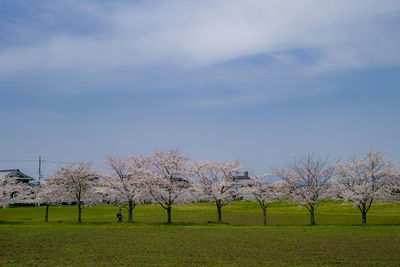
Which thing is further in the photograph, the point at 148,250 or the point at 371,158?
the point at 371,158

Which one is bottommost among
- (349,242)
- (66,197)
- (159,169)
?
(349,242)

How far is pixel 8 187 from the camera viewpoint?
53.8m

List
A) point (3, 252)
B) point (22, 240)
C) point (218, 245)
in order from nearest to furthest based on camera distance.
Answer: point (3, 252) → point (218, 245) → point (22, 240)

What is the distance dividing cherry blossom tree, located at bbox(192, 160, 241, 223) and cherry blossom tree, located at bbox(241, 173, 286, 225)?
2.16 m

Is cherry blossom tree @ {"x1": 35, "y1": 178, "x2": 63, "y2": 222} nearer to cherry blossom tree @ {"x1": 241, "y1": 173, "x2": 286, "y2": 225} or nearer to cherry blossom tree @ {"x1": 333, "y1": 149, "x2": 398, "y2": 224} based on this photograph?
cherry blossom tree @ {"x1": 241, "y1": 173, "x2": 286, "y2": 225}

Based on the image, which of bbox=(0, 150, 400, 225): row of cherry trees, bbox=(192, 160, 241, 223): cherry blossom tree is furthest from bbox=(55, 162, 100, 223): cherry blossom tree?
bbox=(192, 160, 241, 223): cherry blossom tree

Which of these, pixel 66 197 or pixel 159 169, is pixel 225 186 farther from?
pixel 66 197

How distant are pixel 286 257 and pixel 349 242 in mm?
7900

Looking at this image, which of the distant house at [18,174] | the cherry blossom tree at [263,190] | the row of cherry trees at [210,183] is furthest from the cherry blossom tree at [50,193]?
the distant house at [18,174]

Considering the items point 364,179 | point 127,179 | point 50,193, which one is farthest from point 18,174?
point 364,179

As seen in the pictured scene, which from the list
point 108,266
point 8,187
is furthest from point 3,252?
point 8,187

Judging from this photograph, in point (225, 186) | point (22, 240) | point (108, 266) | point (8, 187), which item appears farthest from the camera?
point (8, 187)

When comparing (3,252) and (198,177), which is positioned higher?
(198,177)

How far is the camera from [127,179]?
46781 mm
